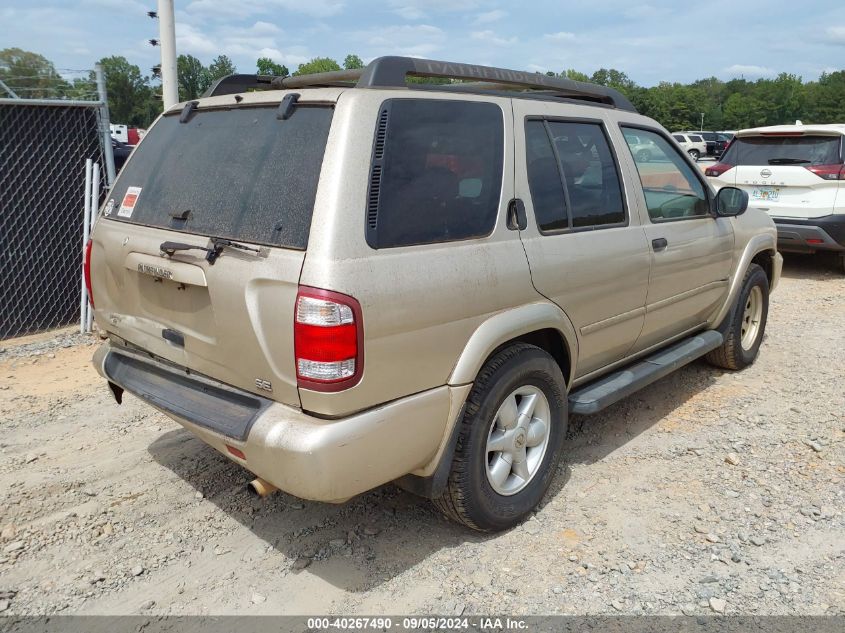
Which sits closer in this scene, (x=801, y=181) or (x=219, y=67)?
(x=801, y=181)

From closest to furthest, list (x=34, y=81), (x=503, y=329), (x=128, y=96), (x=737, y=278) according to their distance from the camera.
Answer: (x=503, y=329) → (x=737, y=278) → (x=34, y=81) → (x=128, y=96)

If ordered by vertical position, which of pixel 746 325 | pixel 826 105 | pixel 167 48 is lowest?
pixel 746 325

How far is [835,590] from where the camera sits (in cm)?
291

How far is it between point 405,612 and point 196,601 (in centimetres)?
86

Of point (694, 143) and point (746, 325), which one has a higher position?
point (694, 143)

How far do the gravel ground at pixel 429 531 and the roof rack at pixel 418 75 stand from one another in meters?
2.05

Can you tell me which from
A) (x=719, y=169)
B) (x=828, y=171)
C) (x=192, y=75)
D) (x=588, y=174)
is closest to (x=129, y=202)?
(x=588, y=174)

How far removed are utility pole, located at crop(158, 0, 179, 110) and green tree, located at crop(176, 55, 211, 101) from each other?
225ft

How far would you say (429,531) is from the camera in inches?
131

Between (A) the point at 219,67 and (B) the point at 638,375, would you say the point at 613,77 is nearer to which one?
(A) the point at 219,67

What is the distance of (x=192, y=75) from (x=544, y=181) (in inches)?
3535

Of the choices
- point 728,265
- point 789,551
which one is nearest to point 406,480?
point 789,551

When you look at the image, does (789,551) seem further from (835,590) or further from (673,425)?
(673,425)

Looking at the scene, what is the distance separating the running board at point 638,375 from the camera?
364 cm
